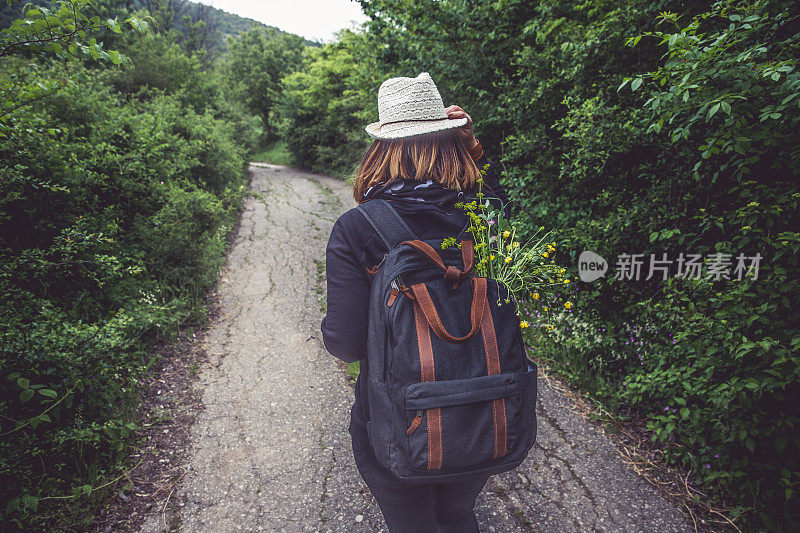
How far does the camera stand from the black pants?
4.30 ft

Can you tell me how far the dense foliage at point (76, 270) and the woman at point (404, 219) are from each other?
152 cm

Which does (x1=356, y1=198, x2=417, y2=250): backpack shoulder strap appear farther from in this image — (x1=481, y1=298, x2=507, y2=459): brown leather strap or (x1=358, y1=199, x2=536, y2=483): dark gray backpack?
(x1=481, y1=298, x2=507, y2=459): brown leather strap

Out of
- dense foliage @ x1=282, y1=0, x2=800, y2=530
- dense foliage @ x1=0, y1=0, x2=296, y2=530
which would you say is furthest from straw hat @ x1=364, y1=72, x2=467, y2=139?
dense foliage @ x1=0, y1=0, x2=296, y2=530

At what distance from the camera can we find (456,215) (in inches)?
49.4

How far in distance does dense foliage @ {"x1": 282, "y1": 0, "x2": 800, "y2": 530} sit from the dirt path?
46 cm

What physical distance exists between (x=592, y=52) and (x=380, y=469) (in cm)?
369

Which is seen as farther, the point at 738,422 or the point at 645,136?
Result: the point at 645,136

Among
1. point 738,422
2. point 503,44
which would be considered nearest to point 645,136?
point 738,422

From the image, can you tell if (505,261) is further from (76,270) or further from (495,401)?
(76,270)

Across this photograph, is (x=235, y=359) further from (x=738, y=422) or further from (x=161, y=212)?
(x=738, y=422)

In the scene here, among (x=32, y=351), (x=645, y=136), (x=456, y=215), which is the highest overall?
(x=645, y=136)

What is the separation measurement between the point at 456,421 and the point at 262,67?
90.7ft

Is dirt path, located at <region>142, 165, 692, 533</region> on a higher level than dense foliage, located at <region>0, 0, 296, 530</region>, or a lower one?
lower

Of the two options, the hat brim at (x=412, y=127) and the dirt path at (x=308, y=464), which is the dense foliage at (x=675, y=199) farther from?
the hat brim at (x=412, y=127)
